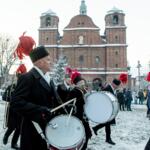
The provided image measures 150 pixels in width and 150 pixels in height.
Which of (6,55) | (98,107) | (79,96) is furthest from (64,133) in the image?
(6,55)

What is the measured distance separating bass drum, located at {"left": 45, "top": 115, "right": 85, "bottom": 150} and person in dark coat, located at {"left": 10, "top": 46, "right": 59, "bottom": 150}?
0.30ft

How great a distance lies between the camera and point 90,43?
6222cm

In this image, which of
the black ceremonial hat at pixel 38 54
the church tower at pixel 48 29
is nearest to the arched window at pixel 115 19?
the church tower at pixel 48 29

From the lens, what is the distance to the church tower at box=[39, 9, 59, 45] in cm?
6256

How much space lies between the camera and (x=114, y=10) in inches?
2450

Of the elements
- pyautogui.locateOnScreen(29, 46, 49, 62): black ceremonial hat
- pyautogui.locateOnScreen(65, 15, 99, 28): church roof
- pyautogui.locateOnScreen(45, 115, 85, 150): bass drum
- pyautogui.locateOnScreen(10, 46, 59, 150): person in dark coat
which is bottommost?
pyautogui.locateOnScreen(45, 115, 85, 150): bass drum

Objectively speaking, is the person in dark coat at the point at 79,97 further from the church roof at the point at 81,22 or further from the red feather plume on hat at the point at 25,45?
the church roof at the point at 81,22

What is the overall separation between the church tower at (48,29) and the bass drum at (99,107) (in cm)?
5643

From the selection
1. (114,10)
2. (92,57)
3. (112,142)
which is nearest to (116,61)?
(92,57)

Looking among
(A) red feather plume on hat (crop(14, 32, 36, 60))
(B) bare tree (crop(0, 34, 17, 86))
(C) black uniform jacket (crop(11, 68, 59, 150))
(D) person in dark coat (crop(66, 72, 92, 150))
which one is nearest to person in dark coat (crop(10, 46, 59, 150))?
(C) black uniform jacket (crop(11, 68, 59, 150))

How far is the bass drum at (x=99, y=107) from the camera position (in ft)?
21.6

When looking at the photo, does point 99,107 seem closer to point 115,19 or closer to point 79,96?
point 79,96

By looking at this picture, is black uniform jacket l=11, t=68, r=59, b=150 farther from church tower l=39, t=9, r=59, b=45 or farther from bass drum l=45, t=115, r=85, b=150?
church tower l=39, t=9, r=59, b=45

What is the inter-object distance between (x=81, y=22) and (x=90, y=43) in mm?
4229
